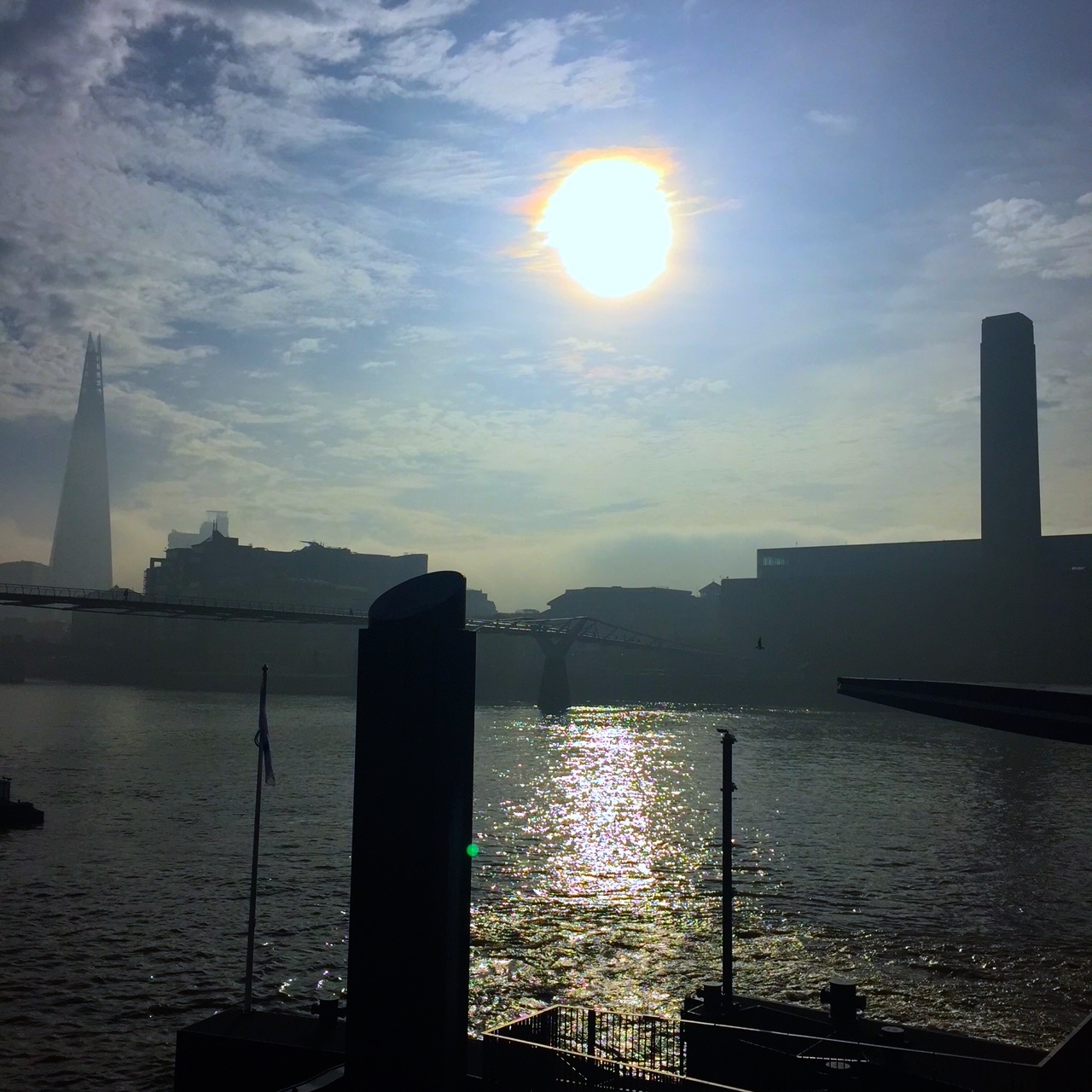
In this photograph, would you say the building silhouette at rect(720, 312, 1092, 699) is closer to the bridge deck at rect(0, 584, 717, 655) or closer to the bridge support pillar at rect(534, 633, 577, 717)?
the bridge deck at rect(0, 584, 717, 655)

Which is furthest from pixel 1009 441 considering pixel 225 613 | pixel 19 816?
pixel 19 816

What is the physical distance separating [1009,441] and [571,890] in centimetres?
13076

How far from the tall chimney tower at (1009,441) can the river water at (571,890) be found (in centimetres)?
6686

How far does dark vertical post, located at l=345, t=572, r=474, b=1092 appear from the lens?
1256 centimetres

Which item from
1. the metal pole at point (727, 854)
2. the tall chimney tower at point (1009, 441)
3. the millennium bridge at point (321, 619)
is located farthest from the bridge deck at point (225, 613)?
the metal pole at point (727, 854)

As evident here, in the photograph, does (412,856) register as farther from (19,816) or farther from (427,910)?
(19,816)

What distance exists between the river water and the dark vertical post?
0.29 meters

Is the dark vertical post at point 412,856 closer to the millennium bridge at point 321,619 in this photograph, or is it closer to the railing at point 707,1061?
the railing at point 707,1061

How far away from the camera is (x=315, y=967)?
2991 centimetres

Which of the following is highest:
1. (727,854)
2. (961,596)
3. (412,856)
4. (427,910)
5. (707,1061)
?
(961,596)

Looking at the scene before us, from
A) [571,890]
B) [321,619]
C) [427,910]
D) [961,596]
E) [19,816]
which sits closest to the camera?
[427,910]

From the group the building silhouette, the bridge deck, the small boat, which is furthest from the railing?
the building silhouette

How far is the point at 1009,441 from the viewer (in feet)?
494

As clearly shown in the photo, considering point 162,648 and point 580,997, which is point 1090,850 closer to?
point 580,997
